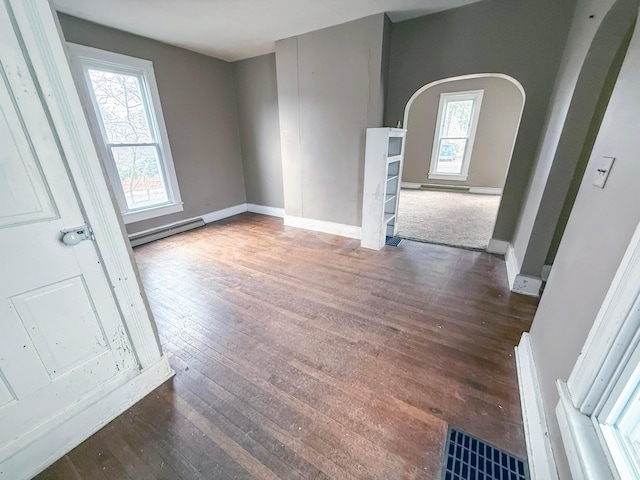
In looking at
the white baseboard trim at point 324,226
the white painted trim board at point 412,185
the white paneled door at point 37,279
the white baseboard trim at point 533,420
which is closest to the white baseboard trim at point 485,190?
the white painted trim board at point 412,185

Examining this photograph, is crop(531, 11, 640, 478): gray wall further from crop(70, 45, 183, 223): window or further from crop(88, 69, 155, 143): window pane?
crop(88, 69, 155, 143): window pane

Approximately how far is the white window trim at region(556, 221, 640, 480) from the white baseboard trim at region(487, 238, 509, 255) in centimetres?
263

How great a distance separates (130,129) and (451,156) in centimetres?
681

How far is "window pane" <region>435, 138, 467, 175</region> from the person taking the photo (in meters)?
6.54

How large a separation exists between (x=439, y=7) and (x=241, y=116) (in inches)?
130

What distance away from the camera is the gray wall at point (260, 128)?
4195 millimetres

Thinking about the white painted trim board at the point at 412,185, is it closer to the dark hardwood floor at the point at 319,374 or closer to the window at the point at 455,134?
the window at the point at 455,134

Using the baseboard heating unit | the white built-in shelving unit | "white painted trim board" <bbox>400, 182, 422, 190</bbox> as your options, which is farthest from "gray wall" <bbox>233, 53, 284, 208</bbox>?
"white painted trim board" <bbox>400, 182, 422, 190</bbox>

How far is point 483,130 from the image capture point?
6152mm

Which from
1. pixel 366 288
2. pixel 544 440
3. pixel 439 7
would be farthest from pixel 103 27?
pixel 544 440

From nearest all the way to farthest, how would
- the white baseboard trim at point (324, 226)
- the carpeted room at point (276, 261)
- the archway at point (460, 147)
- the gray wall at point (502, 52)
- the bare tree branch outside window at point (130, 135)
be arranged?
the carpeted room at point (276, 261), the gray wall at point (502, 52), the bare tree branch outside window at point (130, 135), the white baseboard trim at point (324, 226), the archway at point (460, 147)

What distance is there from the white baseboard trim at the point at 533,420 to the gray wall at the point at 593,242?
46 mm

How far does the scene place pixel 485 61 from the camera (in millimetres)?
2762

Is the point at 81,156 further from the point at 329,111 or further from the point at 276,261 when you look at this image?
the point at 329,111
